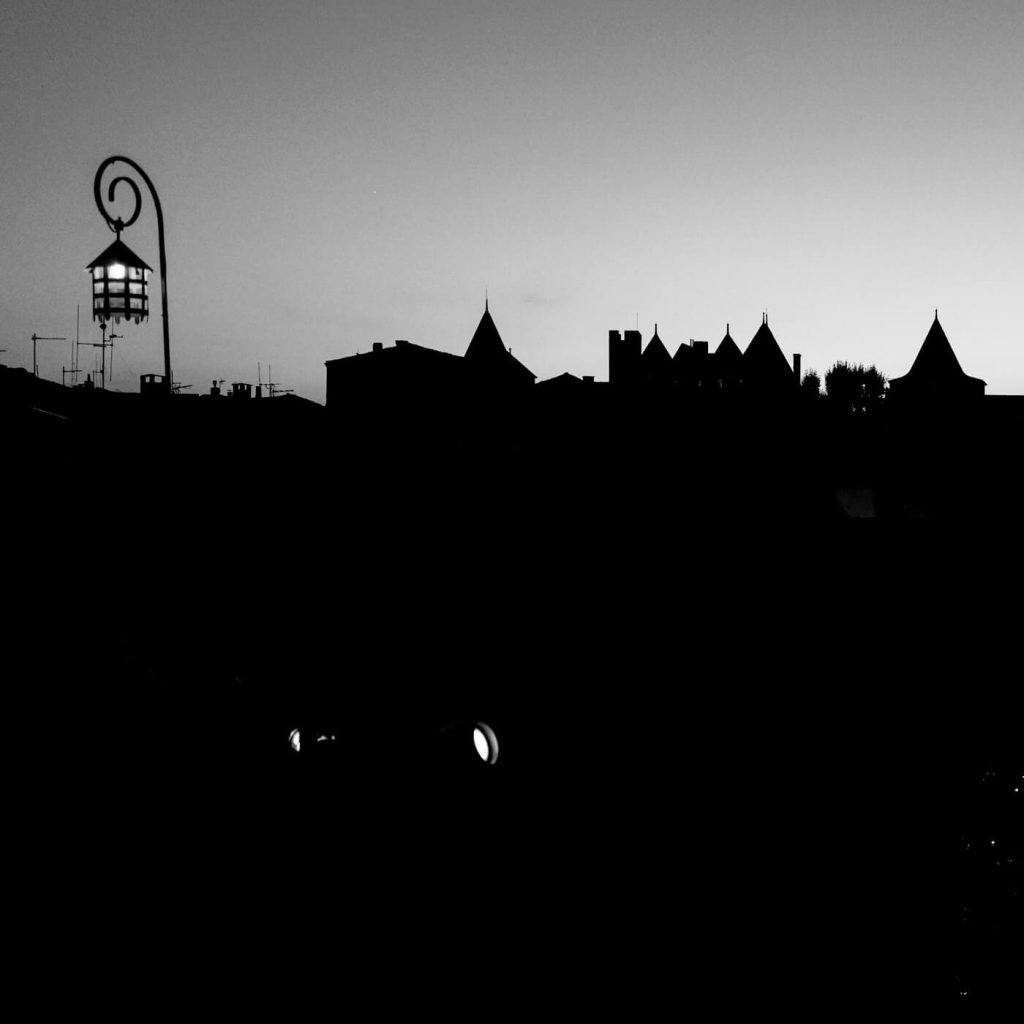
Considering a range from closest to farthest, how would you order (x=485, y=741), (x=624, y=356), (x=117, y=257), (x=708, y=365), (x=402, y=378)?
(x=485, y=741) < (x=117, y=257) < (x=402, y=378) < (x=624, y=356) < (x=708, y=365)

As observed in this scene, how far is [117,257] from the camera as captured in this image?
343 inches

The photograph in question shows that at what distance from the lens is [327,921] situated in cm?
905

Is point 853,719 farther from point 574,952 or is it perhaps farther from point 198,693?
point 198,693

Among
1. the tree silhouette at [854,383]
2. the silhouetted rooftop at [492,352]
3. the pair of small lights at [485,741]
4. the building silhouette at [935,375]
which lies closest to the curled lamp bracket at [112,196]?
the pair of small lights at [485,741]

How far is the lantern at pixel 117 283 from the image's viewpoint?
8703mm

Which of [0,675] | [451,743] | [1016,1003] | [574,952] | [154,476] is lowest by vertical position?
[1016,1003]

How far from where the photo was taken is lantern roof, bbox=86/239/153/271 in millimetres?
8680

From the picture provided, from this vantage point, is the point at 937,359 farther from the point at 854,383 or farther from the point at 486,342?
the point at 854,383

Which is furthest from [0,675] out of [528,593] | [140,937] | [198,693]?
[528,593]

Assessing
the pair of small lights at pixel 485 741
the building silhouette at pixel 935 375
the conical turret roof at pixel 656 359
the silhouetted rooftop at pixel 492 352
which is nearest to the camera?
the pair of small lights at pixel 485 741

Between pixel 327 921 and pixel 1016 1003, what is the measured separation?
7.64 meters

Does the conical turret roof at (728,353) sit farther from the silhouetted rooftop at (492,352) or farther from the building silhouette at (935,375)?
the silhouetted rooftop at (492,352)

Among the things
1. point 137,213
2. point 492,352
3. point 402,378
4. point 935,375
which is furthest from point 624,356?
point 137,213

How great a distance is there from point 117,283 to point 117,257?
0.85ft
